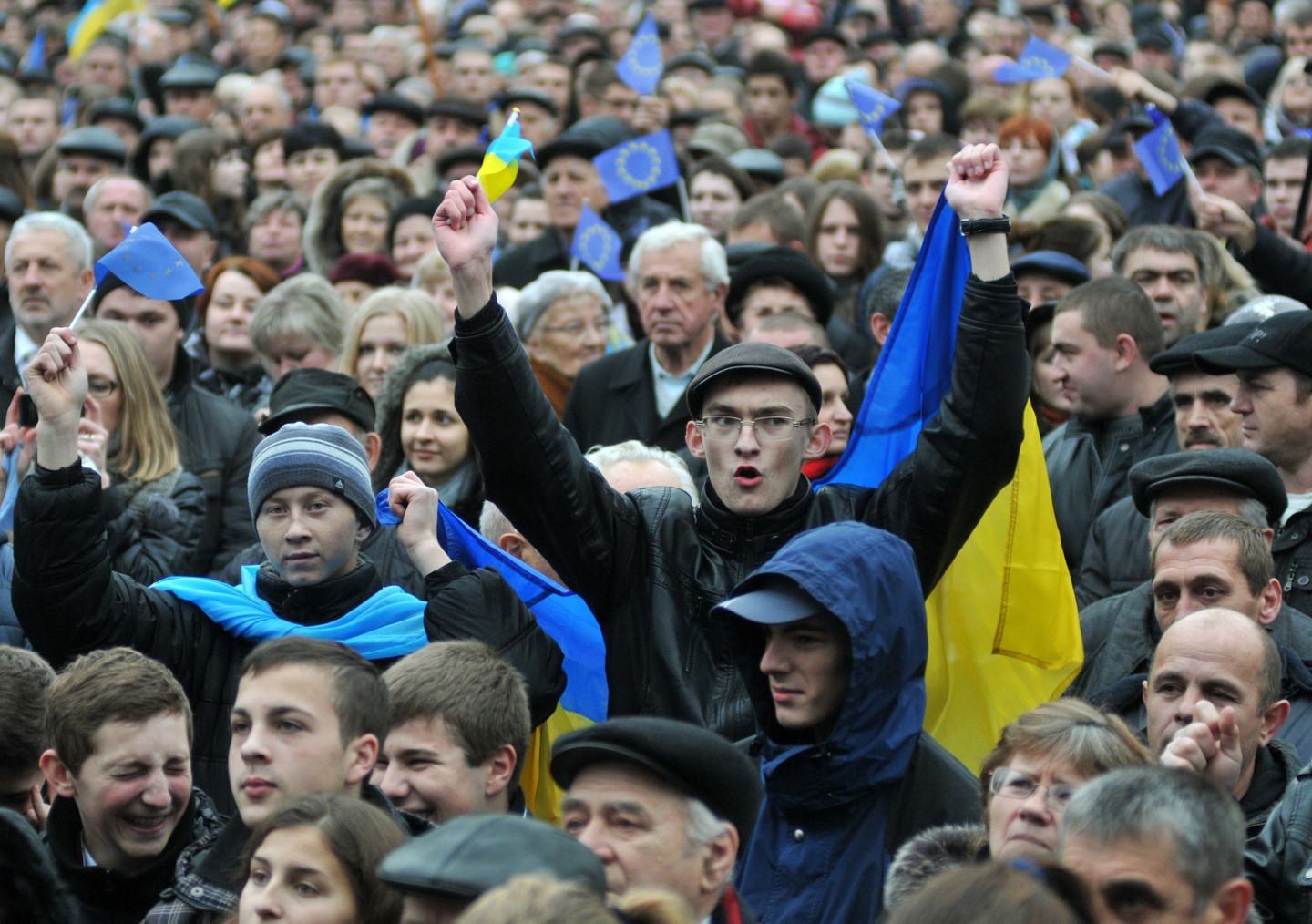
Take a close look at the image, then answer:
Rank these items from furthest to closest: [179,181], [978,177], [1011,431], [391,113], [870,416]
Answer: [391,113] → [179,181] → [870,416] → [978,177] → [1011,431]

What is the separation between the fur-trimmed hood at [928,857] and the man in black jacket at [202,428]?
3517 millimetres

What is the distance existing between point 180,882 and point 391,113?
32.6 ft

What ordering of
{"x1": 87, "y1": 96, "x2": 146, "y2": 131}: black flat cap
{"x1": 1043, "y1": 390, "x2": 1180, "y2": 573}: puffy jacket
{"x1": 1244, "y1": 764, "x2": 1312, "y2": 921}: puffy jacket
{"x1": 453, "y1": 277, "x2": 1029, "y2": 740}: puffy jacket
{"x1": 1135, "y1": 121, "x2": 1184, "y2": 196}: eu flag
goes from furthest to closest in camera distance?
{"x1": 87, "y1": 96, "x2": 146, "y2": 131}: black flat cap, {"x1": 1135, "y1": 121, "x2": 1184, "y2": 196}: eu flag, {"x1": 1043, "y1": 390, "x2": 1180, "y2": 573}: puffy jacket, {"x1": 453, "y1": 277, "x2": 1029, "y2": 740}: puffy jacket, {"x1": 1244, "y1": 764, "x2": 1312, "y2": 921}: puffy jacket

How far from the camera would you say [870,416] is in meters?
4.92

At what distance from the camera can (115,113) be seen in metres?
12.5

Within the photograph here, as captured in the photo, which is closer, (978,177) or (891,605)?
(891,605)

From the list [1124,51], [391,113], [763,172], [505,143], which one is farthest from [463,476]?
[1124,51]

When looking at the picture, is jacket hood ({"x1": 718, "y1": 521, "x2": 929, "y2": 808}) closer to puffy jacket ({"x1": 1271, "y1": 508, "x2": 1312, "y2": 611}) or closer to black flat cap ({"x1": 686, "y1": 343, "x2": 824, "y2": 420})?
black flat cap ({"x1": 686, "y1": 343, "x2": 824, "y2": 420})

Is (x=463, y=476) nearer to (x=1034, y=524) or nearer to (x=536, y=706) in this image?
(x=536, y=706)

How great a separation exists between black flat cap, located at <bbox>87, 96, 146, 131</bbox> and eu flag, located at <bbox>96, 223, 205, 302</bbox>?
24.6 feet

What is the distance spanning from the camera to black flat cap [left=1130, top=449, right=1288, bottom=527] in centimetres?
492

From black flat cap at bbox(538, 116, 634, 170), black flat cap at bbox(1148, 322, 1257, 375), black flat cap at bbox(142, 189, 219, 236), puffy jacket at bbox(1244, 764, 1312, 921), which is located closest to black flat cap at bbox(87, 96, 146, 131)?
black flat cap at bbox(142, 189, 219, 236)

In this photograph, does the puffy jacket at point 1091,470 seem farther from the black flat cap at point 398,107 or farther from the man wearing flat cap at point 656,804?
the black flat cap at point 398,107

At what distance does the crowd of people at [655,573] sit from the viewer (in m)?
3.23
